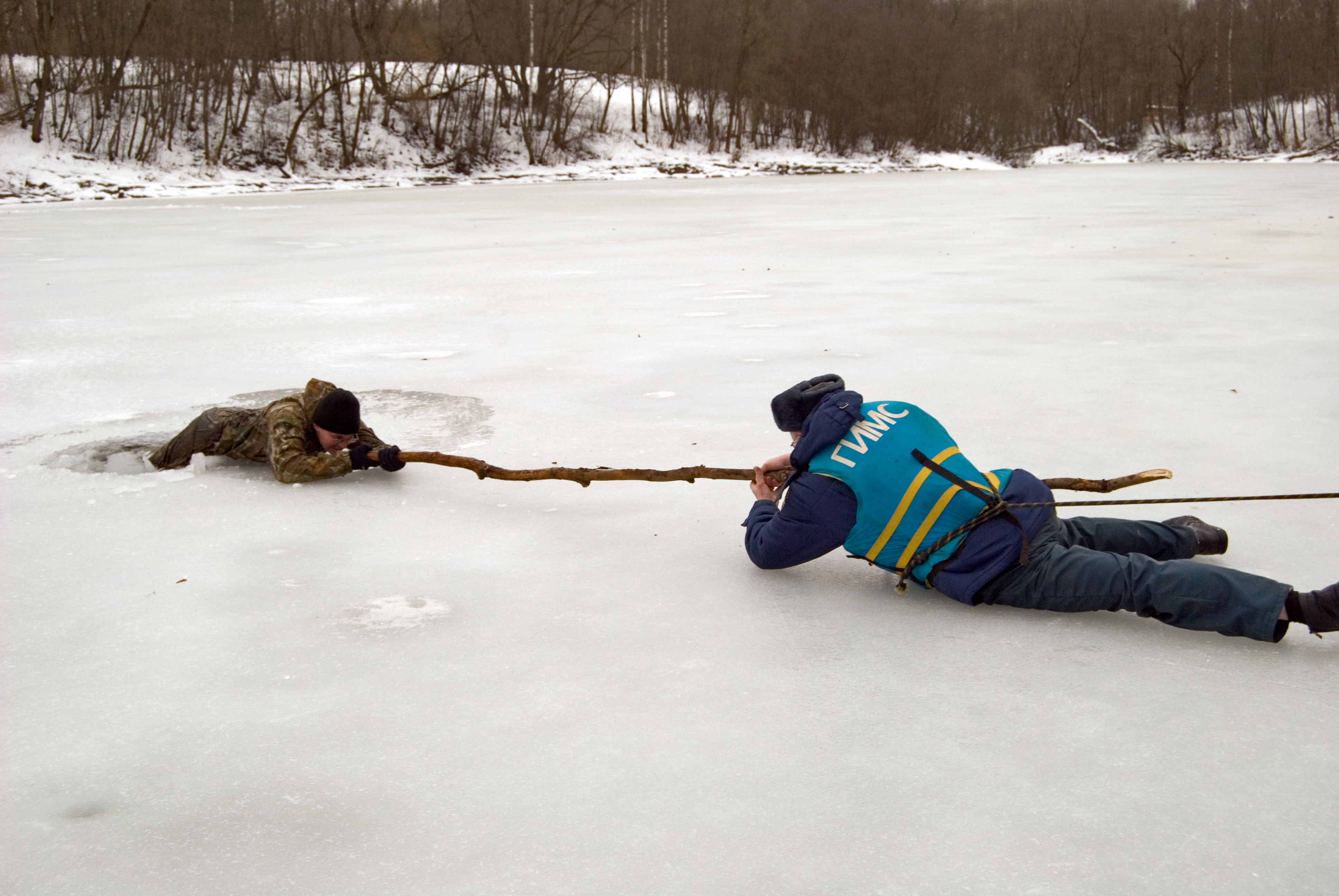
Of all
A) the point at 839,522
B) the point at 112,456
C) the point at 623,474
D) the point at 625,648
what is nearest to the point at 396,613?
the point at 625,648

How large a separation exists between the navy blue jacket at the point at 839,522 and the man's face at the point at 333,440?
1.74 meters

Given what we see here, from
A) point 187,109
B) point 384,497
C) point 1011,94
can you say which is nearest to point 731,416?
point 384,497

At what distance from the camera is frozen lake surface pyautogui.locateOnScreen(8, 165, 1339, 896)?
5.80 ft

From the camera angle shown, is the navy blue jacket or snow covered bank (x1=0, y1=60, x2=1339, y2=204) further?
snow covered bank (x1=0, y1=60, x2=1339, y2=204)

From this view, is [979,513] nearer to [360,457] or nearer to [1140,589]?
[1140,589]

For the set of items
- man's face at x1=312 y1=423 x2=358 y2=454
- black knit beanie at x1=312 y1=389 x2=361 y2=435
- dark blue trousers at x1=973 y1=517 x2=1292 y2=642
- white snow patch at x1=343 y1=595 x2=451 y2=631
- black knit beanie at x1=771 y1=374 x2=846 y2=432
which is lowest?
white snow patch at x1=343 y1=595 x2=451 y2=631

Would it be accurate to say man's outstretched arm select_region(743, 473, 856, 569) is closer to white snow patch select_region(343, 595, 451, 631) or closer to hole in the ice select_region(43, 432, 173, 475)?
white snow patch select_region(343, 595, 451, 631)

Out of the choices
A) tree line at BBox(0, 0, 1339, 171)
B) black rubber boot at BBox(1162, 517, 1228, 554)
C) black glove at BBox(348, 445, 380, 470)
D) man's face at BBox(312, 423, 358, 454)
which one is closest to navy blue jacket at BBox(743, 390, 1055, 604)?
black rubber boot at BBox(1162, 517, 1228, 554)

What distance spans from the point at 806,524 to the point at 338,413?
1.83m

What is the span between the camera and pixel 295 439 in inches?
151

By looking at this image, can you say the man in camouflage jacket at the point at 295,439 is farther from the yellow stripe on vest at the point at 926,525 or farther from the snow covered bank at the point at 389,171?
the snow covered bank at the point at 389,171

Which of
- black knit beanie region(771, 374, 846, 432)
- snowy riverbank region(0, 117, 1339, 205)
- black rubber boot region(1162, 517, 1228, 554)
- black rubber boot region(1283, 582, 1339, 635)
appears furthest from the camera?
snowy riverbank region(0, 117, 1339, 205)

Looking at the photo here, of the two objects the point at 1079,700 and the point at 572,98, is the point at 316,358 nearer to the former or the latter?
the point at 1079,700

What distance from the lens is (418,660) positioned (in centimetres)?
246
